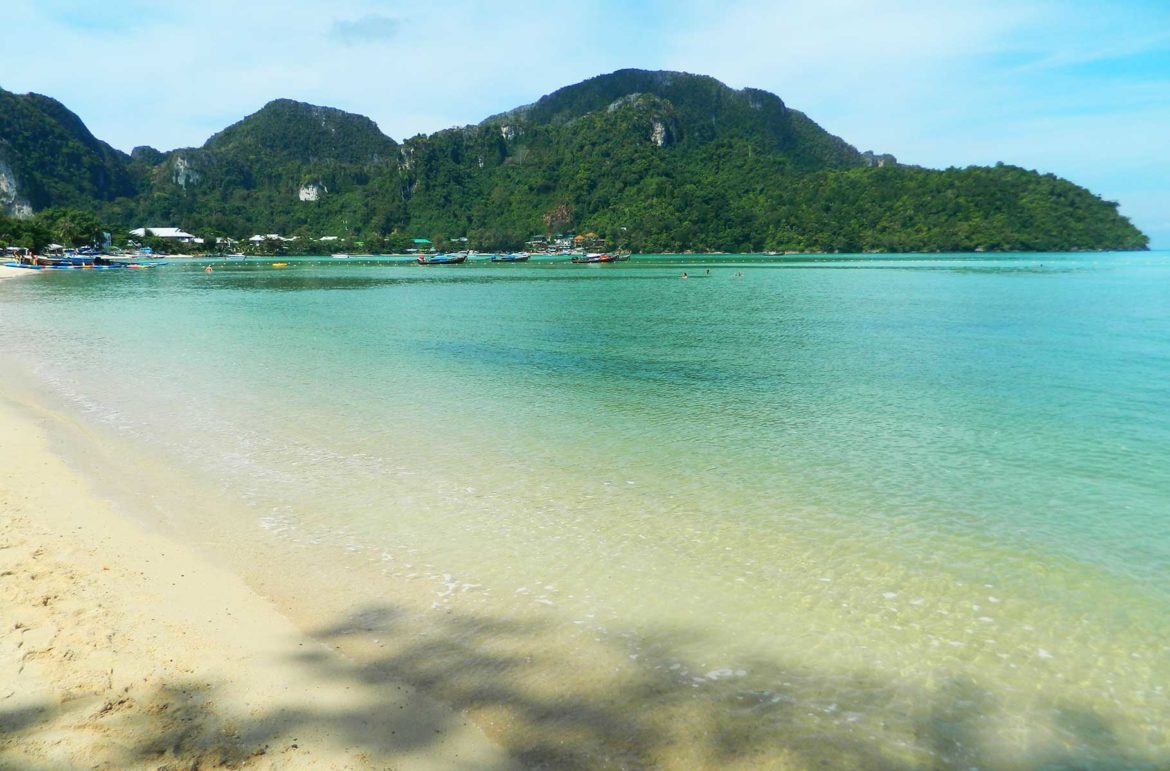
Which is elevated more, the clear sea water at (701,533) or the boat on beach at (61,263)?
the boat on beach at (61,263)

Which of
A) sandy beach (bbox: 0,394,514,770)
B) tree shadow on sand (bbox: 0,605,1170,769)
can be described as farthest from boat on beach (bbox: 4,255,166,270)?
tree shadow on sand (bbox: 0,605,1170,769)

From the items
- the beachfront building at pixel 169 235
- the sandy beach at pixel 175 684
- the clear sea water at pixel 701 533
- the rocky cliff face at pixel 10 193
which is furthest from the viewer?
the rocky cliff face at pixel 10 193

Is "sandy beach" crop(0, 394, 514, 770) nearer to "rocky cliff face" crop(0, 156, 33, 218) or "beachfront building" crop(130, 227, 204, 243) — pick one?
"beachfront building" crop(130, 227, 204, 243)

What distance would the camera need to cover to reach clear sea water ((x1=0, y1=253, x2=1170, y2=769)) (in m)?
4.18

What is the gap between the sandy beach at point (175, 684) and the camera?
11.8 feet

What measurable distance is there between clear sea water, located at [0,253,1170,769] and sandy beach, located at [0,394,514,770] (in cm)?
29

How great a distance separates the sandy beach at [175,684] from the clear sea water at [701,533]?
0.94 feet

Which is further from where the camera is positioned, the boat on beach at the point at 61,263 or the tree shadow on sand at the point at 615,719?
the boat on beach at the point at 61,263

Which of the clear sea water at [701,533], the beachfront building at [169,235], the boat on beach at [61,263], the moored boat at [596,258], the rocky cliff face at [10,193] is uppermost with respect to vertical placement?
the rocky cliff face at [10,193]

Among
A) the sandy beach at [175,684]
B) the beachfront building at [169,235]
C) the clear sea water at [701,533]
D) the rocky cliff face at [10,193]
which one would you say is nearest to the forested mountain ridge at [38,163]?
the rocky cliff face at [10,193]

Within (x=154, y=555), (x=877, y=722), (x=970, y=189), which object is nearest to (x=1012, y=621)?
(x=877, y=722)

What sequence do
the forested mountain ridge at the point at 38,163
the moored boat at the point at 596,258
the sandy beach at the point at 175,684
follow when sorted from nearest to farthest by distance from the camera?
1. the sandy beach at the point at 175,684
2. the moored boat at the point at 596,258
3. the forested mountain ridge at the point at 38,163

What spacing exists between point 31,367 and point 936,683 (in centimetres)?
1948

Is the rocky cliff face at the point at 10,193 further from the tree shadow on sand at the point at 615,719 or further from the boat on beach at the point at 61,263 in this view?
the tree shadow on sand at the point at 615,719
